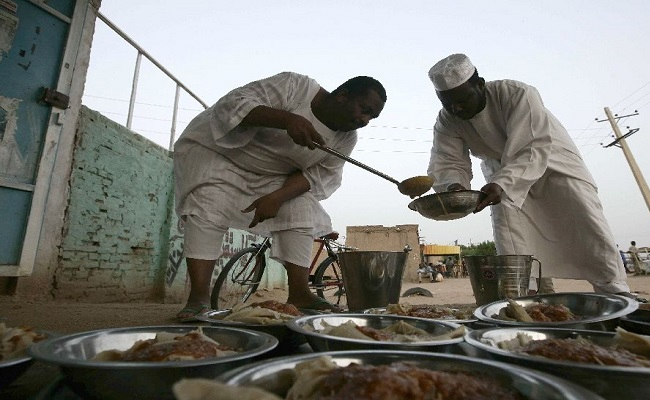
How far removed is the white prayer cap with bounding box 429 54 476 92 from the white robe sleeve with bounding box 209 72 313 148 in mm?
910

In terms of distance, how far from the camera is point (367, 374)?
0.52 metres

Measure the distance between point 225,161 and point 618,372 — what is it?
2252mm

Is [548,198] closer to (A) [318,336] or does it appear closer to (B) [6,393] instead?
(A) [318,336]

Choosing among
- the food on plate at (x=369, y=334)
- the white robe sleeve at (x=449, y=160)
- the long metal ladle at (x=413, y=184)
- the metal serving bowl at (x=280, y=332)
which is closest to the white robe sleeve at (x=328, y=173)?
the long metal ladle at (x=413, y=184)

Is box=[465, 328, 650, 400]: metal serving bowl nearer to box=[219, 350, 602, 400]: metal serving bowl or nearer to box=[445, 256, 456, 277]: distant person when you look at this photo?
box=[219, 350, 602, 400]: metal serving bowl

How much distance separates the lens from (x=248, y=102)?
90.7 inches

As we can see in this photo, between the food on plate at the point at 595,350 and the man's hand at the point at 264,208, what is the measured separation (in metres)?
1.70

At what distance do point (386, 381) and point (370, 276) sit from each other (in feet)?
6.08

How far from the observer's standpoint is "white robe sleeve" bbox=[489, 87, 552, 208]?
252cm

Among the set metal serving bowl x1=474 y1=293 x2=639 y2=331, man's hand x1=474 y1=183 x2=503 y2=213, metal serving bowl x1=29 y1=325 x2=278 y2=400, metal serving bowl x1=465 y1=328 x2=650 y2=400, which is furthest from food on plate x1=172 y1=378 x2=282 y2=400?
man's hand x1=474 y1=183 x2=503 y2=213

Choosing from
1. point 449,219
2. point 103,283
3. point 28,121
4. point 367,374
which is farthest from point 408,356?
point 103,283

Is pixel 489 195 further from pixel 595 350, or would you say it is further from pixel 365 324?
pixel 595 350

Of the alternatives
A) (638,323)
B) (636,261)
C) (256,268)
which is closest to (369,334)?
(638,323)

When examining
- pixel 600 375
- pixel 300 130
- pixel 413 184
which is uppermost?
pixel 300 130
